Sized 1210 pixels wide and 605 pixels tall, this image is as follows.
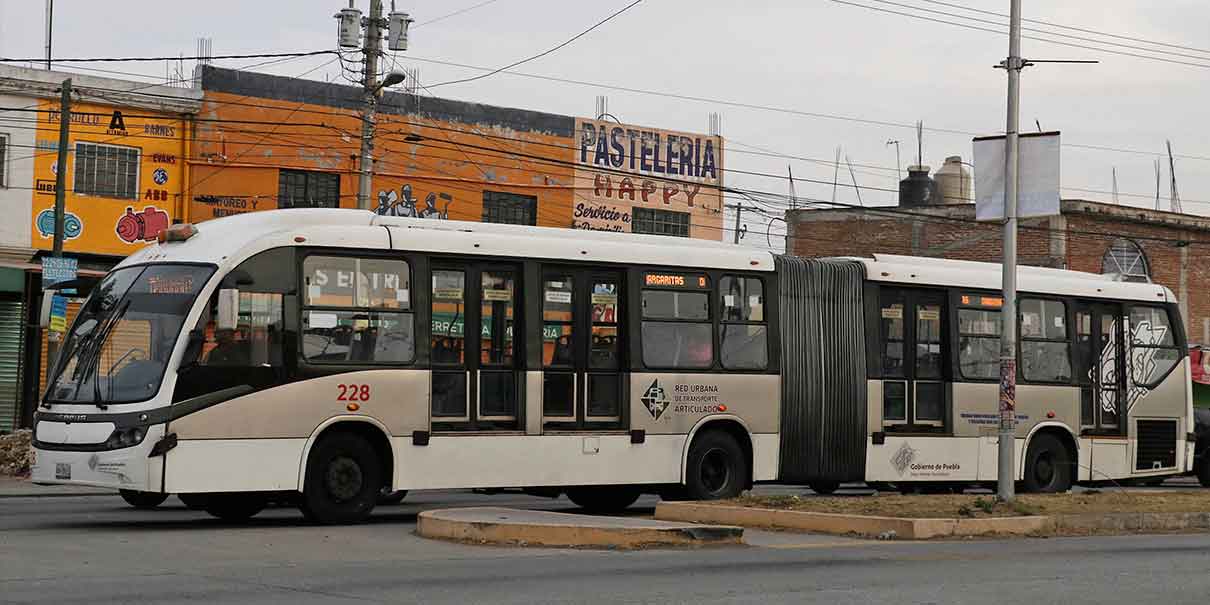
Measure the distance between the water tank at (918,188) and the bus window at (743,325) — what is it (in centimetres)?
3640

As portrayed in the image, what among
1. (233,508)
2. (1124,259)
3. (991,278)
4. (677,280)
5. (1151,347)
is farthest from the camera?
(1124,259)

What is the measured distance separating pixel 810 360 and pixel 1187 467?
7757 mm

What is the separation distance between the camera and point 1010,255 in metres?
19.6

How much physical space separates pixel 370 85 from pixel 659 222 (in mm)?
15232

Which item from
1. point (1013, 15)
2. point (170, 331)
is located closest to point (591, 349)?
point (170, 331)

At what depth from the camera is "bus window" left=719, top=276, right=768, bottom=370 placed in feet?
68.0

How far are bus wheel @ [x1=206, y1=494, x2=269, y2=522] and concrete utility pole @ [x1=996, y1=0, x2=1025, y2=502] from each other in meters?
8.40

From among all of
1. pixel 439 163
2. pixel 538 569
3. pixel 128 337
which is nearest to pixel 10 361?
pixel 439 163

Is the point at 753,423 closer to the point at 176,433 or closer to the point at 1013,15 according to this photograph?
the point at 1013,15

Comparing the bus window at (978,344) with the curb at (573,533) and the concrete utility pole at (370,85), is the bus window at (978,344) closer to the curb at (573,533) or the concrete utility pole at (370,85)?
the curb at (573,533)

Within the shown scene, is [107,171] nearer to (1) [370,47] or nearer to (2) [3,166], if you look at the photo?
(2) [3,166]

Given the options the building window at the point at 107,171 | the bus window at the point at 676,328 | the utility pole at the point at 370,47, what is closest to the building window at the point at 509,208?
the utility pole at the point at 370,47

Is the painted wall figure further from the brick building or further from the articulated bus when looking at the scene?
the articulated bus

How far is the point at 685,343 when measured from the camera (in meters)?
20.3
